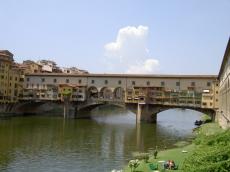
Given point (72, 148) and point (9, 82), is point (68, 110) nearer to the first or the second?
point (9, 82)

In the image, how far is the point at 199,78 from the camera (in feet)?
226

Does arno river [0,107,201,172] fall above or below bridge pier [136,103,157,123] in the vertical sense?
below

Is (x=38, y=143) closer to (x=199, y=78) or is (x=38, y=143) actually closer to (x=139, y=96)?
(x=139, y=96)

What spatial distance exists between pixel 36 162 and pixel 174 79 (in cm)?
4552

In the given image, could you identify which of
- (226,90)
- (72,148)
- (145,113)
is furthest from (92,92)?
(72,148)

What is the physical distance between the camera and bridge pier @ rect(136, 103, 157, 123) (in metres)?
67.6

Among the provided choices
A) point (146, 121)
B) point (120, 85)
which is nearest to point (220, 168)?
point (146, 121)

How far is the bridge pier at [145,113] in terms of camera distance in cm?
6764

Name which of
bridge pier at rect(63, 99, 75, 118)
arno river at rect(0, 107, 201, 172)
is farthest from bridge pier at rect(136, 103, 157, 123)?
bridge pier at rect(63, 99, 75, 118)

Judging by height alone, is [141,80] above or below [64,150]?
above

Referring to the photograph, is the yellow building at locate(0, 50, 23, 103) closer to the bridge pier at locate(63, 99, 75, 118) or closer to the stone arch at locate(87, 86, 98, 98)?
the bridge pier at locate(63, 99, 75, 118)

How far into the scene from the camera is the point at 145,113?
68.2 m

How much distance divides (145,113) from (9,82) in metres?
29.8

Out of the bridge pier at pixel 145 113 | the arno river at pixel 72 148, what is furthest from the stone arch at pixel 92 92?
the arno river at pixel 72 148
